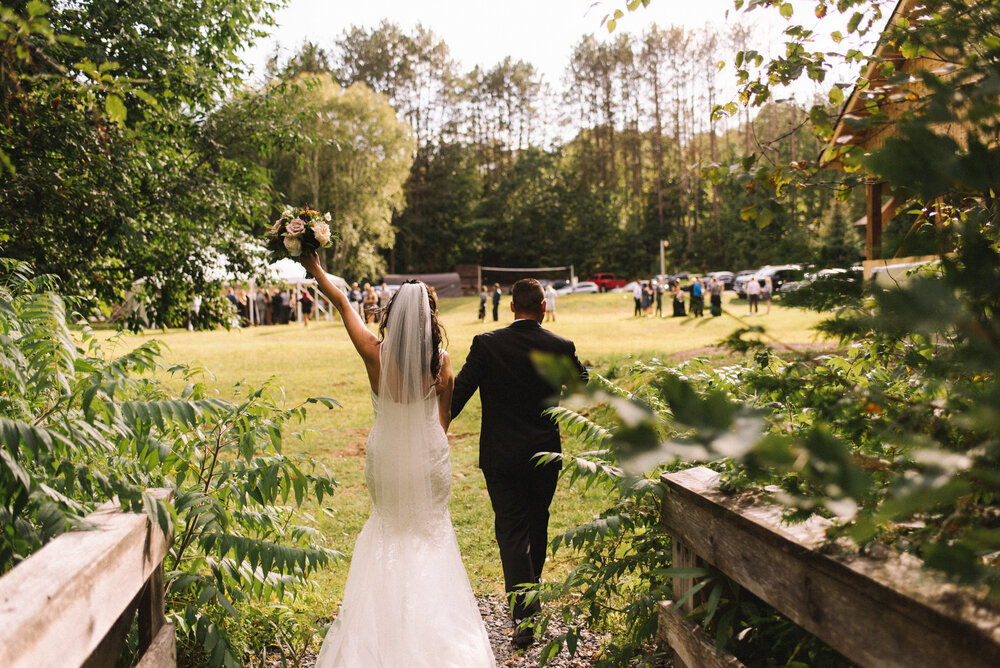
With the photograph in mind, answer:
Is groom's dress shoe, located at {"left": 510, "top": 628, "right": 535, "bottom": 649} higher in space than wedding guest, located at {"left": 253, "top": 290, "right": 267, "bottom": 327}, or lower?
lower

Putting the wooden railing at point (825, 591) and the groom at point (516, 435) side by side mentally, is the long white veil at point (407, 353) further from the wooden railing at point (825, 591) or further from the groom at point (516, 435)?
the wooden railing at point (825, 591)

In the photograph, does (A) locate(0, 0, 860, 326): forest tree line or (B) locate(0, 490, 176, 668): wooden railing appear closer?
(B) locate(0, 490, 176, 668): wooden railing

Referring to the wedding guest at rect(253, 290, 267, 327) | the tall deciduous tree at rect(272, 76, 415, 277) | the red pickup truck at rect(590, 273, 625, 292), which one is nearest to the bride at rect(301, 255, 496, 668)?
the wedding guest at rect(253, 290, 267, 327)

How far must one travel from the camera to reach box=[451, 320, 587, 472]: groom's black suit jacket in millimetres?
4852

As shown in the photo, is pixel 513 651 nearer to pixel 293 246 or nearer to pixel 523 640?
pixel 523 640

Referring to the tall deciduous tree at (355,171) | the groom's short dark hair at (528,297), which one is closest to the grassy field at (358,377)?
the groom's short dark hair at (528,297)

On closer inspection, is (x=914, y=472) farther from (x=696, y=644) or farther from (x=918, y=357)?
(x=696, y=644)

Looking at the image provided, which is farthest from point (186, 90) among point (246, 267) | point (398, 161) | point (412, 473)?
point (398, 161)

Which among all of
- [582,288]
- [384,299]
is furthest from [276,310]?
[384,299]

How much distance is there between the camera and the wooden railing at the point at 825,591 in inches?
50.6

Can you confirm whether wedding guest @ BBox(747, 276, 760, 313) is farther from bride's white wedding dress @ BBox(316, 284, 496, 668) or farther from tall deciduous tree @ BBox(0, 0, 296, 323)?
tall deciduous tree @ BBox(0, 0, 296, 323)

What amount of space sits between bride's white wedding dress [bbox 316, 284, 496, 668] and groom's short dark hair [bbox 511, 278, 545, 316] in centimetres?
86

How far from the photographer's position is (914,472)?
1199 millimetres

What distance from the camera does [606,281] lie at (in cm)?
6038
